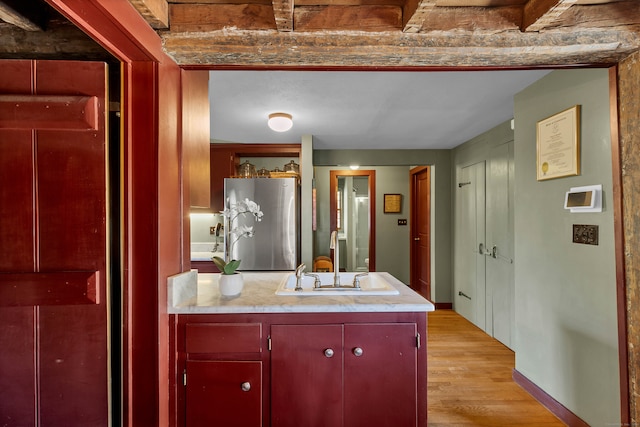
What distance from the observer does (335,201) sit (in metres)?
5.33

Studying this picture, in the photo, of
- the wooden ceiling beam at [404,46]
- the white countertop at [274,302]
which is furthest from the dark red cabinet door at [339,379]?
the wooden ceiling beam at [404,46]

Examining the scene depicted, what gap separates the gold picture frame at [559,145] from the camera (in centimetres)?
190

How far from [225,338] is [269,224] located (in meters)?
2.23

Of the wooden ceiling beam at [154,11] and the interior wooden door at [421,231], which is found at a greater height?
the wooden ceiling beam at [154,11]

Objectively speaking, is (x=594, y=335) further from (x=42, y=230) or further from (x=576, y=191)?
(x=42, y=230)

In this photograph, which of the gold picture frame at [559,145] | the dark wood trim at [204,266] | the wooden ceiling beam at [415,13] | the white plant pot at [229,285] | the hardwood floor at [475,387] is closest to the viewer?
the wooden ceiling beam at [415,13]

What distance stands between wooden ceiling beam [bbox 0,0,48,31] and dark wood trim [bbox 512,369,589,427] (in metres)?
3.55

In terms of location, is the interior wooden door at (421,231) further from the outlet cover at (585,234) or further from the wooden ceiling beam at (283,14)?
the wooden ceiling beam at (283,14)

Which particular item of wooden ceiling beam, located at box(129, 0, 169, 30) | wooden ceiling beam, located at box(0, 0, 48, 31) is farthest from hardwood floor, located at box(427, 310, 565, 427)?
wooden ceiling beam, located at box(0, 0, 48, 31)

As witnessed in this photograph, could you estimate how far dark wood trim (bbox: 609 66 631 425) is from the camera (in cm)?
146

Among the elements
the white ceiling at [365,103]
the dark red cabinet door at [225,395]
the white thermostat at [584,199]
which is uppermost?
the white ceiling at [365,103]

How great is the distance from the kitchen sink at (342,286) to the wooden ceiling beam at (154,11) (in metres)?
1.34

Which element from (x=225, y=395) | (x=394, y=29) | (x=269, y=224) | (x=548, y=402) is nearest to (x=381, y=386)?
(x=225, y=395)

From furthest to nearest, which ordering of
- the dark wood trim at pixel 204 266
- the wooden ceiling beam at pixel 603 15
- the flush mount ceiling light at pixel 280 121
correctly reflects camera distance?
the dark wood trim at pixel 204 266
the flush mount ceiling light at pixel 280 121
the wooden ceiling beam at pixel 603 15
